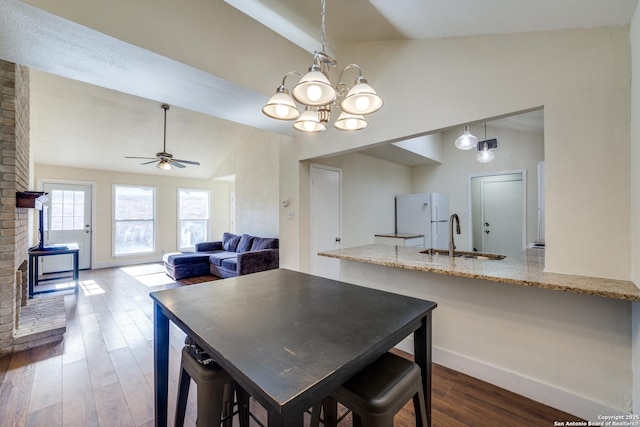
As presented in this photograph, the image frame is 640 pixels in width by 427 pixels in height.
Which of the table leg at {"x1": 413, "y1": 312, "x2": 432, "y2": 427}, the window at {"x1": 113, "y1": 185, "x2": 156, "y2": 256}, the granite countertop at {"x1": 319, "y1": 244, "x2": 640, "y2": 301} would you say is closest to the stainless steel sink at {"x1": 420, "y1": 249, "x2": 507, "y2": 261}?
the granite countertop at {"x1": 319, "y1": 244, "x2": 640, "y2": 301}

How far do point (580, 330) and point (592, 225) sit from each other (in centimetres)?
65

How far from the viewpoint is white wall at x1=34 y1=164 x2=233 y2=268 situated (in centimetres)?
585

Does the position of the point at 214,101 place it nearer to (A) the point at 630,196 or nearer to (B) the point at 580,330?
(A) the point at 630,196

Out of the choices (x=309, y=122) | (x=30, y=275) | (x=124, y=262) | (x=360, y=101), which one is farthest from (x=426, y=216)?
(x=124, y=262)

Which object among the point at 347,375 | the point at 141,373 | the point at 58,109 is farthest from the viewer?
the point at 58,109

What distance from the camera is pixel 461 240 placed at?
5312mm

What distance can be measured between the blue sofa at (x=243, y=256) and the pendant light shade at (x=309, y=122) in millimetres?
3007

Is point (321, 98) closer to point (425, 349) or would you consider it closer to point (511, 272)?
point (425, 349)

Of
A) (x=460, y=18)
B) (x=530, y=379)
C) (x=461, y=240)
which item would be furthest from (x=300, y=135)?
(x=461, y=240)

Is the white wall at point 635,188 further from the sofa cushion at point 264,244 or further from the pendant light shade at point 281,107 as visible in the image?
the sofa cushion at point 264,244

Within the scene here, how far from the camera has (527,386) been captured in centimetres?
179

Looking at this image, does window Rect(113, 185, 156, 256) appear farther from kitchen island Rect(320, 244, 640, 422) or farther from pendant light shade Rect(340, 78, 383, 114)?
pendant light shade Rect(340, 78, 383, 114)

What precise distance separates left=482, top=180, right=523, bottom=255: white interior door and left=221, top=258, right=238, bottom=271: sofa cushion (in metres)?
4.79

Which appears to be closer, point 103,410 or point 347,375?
point 347,375
